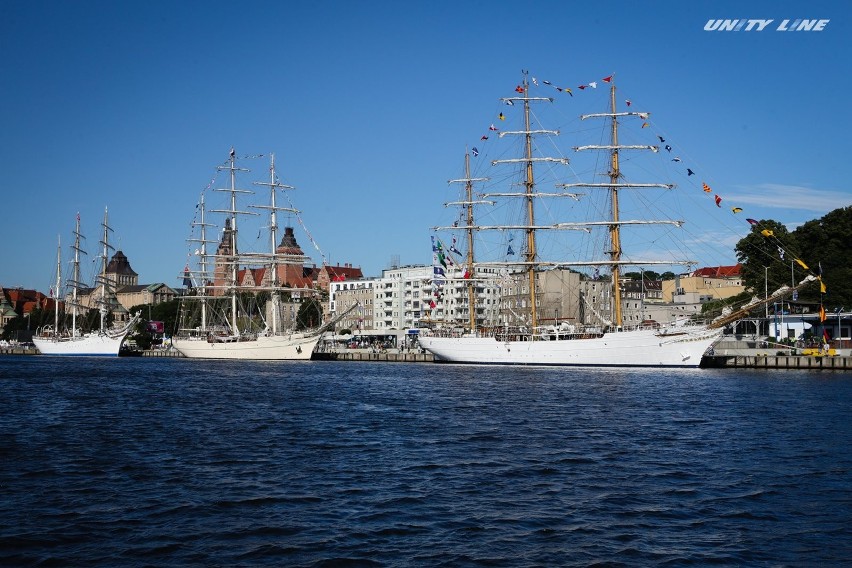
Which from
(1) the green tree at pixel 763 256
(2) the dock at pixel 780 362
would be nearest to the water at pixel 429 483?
(2) the dock at pixel 780 362

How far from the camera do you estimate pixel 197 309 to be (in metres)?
130

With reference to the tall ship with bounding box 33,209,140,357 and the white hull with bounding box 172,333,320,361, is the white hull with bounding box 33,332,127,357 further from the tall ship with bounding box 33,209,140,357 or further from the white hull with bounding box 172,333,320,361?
the white hull with bounding box 172,333,320,361

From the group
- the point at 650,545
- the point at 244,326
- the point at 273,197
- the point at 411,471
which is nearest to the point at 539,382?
the point at 411,471

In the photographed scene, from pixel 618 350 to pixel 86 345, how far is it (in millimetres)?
95305

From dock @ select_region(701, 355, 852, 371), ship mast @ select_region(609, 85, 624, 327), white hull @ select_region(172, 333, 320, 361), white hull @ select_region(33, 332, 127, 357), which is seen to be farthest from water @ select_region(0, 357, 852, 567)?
white hull @ select_region(33, 332, 127, 357)

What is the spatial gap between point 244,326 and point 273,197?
2334 cm

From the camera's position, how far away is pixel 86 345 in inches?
5640

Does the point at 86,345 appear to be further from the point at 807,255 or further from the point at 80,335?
the point at 807,255

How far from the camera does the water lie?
16.7 metres

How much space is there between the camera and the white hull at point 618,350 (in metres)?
78.4

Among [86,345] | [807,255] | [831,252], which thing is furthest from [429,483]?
[86,345]

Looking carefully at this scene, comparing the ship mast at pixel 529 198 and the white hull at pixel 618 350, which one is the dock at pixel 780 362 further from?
the ship mast at pixel 529 198

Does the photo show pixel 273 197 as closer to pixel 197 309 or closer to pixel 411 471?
pixel 197 309

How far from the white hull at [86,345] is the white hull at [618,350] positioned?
7478cm
